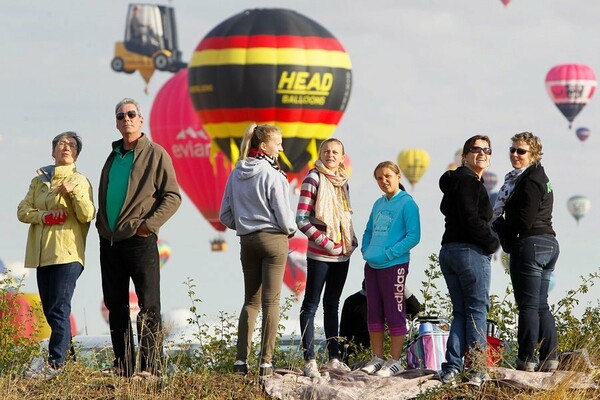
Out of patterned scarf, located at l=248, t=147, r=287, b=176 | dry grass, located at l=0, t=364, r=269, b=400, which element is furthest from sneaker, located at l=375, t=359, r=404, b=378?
patterned scarf, located at l=248, t=147, r=287, b=176

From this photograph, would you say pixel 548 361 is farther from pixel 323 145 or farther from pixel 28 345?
pixel 28 345

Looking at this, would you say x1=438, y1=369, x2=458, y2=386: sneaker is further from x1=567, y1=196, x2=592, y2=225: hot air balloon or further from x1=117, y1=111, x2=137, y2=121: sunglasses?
x1=567, y1=196, x2=592, y2=225: hot air balloon

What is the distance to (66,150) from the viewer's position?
10.8m

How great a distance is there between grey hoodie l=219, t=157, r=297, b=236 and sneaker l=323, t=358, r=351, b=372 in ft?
3.97

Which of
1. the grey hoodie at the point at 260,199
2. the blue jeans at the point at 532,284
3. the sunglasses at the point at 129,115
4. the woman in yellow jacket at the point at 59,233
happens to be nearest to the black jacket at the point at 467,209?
the blue jeans at the point at 532,284

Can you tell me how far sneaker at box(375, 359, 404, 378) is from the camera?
10422 mm

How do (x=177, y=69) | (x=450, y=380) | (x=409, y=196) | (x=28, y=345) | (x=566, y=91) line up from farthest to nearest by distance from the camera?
1. (x=177, y=69)
2. (x=566, y=91)
3. (x=28, y=345)
4. (x=409, y=196)
5. (x=450, y=380)

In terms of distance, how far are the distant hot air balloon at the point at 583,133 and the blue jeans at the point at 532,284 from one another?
7128 cm

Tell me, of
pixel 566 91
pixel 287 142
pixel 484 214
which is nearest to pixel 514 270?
pixel 484 214

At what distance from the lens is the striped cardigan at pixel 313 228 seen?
421 inches

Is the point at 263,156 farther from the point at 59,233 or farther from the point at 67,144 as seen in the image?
the point at 59,233

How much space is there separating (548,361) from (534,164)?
4.86ft

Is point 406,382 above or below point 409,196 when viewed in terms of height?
below

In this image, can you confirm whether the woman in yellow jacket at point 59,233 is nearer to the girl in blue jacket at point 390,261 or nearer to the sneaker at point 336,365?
the sneaker at point 336,365
